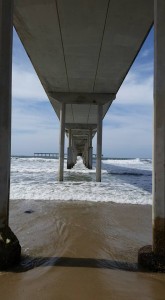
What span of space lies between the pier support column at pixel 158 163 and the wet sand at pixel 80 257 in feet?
0.70

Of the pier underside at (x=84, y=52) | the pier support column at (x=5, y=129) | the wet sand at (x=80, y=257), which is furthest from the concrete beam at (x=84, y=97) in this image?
the pier support column at (x=5, y=129)

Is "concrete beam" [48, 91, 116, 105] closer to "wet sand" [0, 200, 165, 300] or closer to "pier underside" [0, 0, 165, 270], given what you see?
"pier underside" [0, 0, 165, 270]

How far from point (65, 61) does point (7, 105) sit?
9.13 metres

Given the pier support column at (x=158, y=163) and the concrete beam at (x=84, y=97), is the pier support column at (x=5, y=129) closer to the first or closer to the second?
the pier support column at (x=158, y=163)

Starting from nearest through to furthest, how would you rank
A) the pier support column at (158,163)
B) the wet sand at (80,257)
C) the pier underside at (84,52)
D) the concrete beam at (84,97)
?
the wet sand at (80,257) → the pier support column at (158,163) → the pier underside at (84,52) → the concrete beam at (84,97)

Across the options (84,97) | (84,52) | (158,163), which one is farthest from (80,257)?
(84,97)

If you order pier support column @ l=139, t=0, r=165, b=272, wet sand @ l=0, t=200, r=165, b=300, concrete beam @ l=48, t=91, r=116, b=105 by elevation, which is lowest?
wet sand @ l=0, t=200, r=165, b=300

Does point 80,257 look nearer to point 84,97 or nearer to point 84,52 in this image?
point 84,52

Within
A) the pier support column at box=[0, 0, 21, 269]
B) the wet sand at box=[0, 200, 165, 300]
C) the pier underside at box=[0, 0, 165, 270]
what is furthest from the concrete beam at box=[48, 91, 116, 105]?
the pier support column at box=[0, 0, 21, 269]

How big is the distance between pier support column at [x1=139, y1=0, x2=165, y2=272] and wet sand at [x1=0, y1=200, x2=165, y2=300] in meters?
0.21

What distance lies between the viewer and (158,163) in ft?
12.1

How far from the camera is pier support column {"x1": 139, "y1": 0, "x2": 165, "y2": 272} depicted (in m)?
3.64

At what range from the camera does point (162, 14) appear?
3.86 metres

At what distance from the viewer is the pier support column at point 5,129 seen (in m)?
3.70
